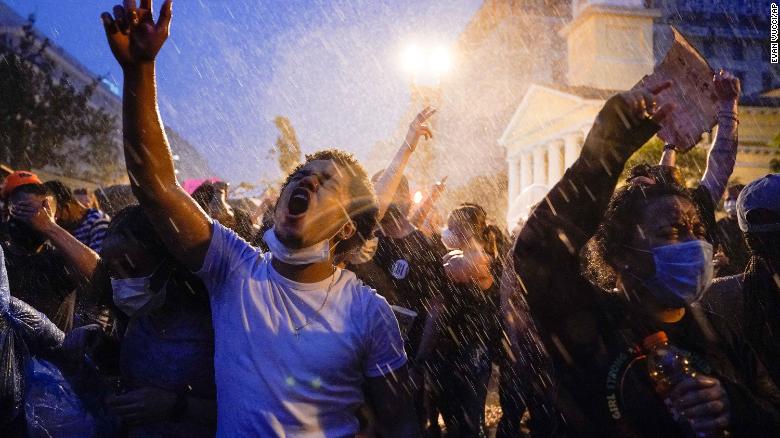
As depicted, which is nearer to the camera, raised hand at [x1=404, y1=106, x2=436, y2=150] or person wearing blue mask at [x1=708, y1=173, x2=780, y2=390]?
person wearing blue mask at [x1=708, y1=173, x2=780, y2=390]

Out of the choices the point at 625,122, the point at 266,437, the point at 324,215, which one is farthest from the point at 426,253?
the point at 625,122

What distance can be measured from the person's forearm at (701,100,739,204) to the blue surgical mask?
6.25ft

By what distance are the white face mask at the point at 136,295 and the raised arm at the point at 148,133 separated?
205 mm

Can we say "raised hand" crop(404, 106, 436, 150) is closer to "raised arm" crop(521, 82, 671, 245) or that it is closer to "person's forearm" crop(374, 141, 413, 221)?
"person's forearm" crop(374, 141, 413, 221)

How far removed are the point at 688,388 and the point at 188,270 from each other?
1.73 meters

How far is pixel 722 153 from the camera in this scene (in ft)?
12.2

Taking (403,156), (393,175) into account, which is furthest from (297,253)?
(403,156)

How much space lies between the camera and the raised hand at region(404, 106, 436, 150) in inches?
168

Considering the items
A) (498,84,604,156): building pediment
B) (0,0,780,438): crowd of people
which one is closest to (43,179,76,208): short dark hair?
(0,0,780,438): crowd of people

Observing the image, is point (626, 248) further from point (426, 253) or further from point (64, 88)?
point (64, 88)

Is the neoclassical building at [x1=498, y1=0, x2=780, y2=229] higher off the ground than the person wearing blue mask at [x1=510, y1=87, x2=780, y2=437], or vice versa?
the neoclassical building at [x1=498, y1=0, x2=780, y2=229]

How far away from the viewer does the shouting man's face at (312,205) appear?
6.79 feet

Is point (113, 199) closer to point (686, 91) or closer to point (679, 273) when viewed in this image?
point (686, 91)

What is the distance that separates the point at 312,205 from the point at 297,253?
0.62ft
